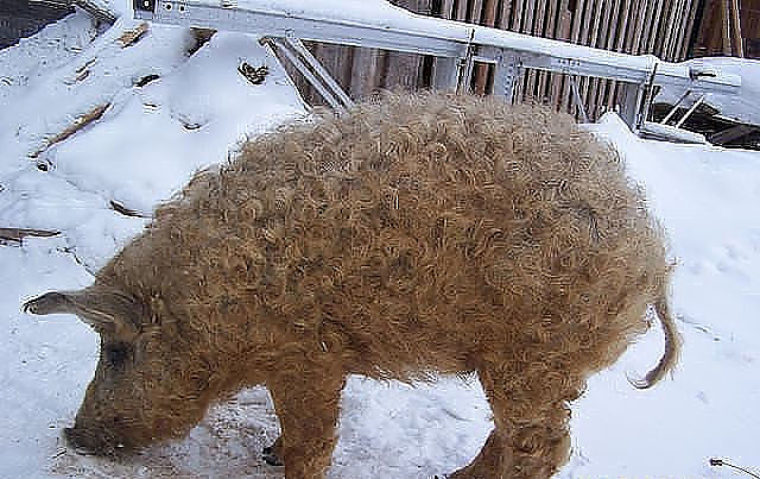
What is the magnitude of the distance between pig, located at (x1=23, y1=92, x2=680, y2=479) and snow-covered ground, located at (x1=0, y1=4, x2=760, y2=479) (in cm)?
46

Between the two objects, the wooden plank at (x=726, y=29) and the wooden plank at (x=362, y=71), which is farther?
the wooden plank at (x=726, y=29)

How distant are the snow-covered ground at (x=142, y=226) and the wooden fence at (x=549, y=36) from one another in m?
1.11

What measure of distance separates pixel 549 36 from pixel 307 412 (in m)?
6.88

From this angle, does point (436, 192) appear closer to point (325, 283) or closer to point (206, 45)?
point (325, 283)

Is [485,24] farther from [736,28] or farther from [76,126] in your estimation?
[736,28]

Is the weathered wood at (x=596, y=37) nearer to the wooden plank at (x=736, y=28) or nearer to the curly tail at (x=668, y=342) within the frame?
the wooden plank at (x=736, y=28)

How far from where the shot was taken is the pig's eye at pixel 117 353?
9.07 ft

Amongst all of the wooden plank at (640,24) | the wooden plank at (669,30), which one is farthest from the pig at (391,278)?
the wooden plank at (669,30)

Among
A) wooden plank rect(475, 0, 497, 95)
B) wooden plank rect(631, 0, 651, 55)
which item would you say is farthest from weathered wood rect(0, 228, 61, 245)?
wooden plank rect(631, 0, 651, 55)

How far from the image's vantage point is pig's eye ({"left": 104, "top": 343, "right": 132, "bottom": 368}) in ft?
9.07

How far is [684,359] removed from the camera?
166 inches

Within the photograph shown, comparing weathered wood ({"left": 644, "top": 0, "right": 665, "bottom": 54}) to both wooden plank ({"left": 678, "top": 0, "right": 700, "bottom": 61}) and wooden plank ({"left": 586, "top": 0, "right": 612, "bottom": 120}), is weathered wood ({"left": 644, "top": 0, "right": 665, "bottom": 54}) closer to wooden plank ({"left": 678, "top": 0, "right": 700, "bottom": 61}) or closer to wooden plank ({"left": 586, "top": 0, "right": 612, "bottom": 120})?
Result: wooden plank ({"left": 586, "top": 0, "right": 612, "bottom": 120})

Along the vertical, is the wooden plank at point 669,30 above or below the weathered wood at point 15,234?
above

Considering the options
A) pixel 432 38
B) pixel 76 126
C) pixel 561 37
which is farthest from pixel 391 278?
pixel 561 37
